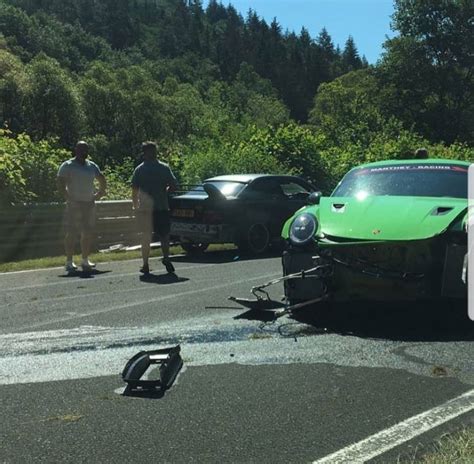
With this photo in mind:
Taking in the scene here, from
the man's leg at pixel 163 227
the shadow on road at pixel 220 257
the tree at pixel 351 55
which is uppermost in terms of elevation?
the tree at pixel 351 55

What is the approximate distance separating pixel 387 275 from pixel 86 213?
6.31 m

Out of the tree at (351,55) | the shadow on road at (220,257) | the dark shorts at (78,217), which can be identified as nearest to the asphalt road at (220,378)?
the dark shorts at (78,217)

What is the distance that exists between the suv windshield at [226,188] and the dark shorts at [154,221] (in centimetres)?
247

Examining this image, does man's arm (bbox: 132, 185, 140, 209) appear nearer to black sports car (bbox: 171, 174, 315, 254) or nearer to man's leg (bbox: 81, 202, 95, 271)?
man's leg (bbox: 81, 202, 95, 271)

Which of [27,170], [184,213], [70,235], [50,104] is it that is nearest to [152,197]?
[70,235]

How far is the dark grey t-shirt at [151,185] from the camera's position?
406 inches

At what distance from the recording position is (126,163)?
22438 mm

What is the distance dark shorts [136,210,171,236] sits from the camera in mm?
10273

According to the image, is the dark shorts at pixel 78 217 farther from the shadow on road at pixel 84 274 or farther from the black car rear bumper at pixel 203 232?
the black car rear bumper at pixel 203 232

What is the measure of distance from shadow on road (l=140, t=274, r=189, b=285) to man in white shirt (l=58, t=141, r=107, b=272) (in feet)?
4.49

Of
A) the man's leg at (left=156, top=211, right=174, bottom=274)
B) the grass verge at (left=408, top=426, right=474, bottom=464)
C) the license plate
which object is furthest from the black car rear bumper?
the grass verge at (left=408, top=426, right=474, bottom=464)

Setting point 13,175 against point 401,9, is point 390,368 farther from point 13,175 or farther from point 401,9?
point 401,9

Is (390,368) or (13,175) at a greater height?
(13,175)

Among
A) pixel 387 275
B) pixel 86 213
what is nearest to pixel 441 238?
pixel 387 275
